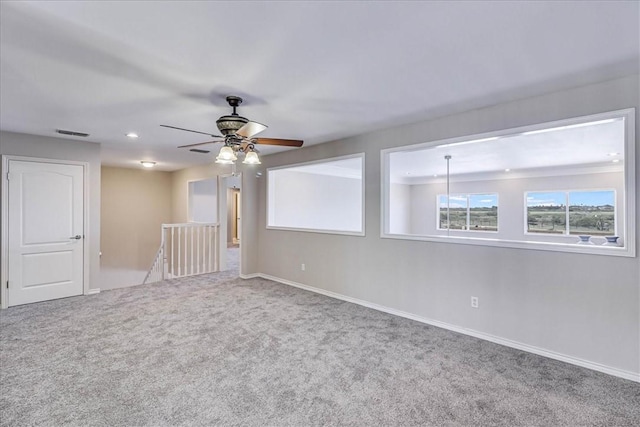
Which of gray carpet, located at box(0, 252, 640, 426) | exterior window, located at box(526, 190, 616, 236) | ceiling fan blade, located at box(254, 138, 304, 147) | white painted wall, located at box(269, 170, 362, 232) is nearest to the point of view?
gray carpet, located at box(0, 252, 640, 426)

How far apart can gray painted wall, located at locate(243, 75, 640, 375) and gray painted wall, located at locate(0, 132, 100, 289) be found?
3.50 m

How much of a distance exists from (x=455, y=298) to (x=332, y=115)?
2524mm

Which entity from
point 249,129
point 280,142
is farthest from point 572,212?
point 249,129

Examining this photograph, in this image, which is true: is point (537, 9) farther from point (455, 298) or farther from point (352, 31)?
point (455, 298)

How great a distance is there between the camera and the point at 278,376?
8.29ft

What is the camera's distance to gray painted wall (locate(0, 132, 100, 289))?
4324mm

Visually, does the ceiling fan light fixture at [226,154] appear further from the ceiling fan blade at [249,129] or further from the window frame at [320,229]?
the window frame at [320,229]

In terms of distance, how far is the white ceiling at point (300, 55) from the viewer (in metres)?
1.72

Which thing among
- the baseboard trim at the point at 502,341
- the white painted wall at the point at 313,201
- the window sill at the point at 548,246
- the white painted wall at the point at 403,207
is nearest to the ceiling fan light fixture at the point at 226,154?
the window sill at the point at 548,246

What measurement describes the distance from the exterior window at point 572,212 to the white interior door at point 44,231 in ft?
32.9

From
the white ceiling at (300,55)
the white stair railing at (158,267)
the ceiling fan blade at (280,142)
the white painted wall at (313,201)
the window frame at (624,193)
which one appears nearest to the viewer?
the white ceiling at (300,55)

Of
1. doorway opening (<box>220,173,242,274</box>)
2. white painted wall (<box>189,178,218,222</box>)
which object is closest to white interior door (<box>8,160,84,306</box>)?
doorway opening (<box>220,173,242,274</box>)

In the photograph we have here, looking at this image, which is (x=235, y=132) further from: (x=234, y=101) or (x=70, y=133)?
(x=70, y=133)

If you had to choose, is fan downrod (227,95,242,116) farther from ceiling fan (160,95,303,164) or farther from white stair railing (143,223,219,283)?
white stair railing (143,223,219,283)
